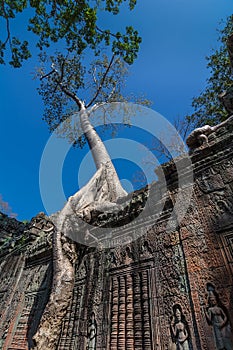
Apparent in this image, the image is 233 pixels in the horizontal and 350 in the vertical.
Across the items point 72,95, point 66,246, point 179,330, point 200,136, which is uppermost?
point 72,95

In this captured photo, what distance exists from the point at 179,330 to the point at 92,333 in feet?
4.19

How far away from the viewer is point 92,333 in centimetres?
279

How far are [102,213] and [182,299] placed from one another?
6.70ft

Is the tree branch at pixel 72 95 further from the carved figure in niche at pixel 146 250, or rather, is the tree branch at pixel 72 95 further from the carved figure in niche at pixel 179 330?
the carved figure in niche at pixel 179 330

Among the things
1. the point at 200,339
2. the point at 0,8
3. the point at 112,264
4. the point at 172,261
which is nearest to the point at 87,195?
the point at 112,264

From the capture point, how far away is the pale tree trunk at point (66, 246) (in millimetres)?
2996

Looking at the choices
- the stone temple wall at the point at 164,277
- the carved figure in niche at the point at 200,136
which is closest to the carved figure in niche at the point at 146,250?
the stone temple wall at the point at 164,277

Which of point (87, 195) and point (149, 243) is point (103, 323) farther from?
point (87, 195)

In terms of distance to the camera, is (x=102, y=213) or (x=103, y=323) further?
(x=102, y=213)

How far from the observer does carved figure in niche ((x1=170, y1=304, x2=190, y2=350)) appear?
6.64ft

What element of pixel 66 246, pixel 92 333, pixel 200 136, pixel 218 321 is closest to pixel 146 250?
pixel 218 321

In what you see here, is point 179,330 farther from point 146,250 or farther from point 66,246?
point 66,246

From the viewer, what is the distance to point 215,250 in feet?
7.49

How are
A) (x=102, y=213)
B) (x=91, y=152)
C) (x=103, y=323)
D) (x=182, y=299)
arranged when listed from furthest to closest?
(x=91, y=152)
(x=102, y=213)
(x=103, y=323)
(x=182, y=299)
